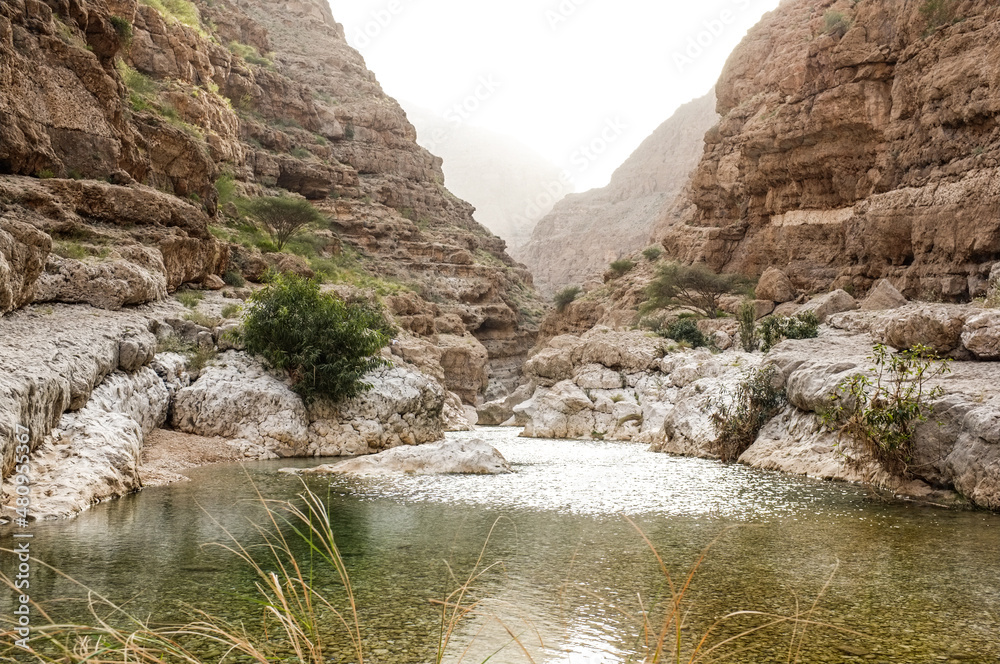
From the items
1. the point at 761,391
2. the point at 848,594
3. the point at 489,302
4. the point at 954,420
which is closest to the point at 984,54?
the point at 761,391

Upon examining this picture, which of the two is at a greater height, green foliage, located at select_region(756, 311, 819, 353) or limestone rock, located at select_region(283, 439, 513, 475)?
green foliage, located at select_region(756, 311, 819, 353)

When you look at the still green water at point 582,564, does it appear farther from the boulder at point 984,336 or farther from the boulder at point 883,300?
the boulder at point 883,300

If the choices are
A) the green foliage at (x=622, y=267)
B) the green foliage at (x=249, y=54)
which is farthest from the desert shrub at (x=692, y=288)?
the green foliage at (x=249, y=54)

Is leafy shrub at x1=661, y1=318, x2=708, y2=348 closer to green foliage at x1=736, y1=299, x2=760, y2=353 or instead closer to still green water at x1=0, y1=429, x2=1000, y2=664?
green foliage at x1=736, y1=299, x2=760, y2=353

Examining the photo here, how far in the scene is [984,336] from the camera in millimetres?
11180

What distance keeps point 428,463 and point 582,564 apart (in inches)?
292

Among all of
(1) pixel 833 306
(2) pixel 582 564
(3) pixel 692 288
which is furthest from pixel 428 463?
(3) pixel 692 288

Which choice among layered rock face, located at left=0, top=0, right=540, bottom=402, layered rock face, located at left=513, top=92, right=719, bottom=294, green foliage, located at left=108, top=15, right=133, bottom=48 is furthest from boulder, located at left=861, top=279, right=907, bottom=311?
layered rock face, located at left=513, top=92, right=719, bottom=294

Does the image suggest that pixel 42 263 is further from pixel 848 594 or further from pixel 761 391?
pixel 761 391

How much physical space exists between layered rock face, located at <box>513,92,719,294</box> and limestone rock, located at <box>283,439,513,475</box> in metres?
79.5

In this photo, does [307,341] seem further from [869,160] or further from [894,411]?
[869,160]

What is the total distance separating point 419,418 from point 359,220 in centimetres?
3535

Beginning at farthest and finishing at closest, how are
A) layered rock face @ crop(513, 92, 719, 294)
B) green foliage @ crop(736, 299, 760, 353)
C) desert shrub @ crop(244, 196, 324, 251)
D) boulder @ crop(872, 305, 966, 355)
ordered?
layered rock face @ crop(513, 92, 719, 294) → desert shrub @ crop(244, 196, 324, 251) → green foliage @ crop(736, 299, 760, 353) → boulder @ crop(872, 305, 966, 355)

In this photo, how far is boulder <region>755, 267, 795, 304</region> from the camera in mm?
33344
